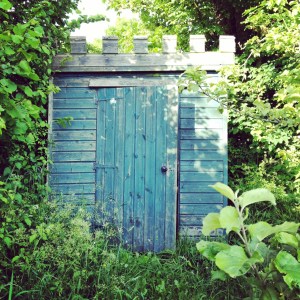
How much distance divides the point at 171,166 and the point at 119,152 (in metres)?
0.66

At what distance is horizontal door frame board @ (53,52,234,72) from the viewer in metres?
4.53

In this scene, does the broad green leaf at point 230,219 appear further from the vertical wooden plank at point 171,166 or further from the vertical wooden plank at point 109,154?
the vertical wooden plank at point 109,154

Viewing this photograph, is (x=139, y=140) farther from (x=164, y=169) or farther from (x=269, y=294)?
(x=269, y=294)

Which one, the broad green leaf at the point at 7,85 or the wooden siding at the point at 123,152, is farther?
the wooden siding at the point at 123,152

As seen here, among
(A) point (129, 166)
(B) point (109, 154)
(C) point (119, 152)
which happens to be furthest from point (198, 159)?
(B) point (109, 154)

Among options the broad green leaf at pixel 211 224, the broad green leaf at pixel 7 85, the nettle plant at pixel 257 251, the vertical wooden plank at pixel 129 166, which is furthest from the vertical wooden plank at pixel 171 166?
the broad green leaf at pixel 211 224

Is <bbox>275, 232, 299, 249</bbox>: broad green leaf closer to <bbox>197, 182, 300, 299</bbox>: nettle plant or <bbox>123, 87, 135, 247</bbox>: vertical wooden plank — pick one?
<bbox>197, 182, 300, 299</bbox>: nettle plant

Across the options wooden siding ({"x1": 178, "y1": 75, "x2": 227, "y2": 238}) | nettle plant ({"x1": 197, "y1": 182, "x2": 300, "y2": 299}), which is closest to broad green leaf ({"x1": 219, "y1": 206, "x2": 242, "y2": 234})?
nettle plant ({"x1": 197, "y1": 182, "x2": 300, "y2": 299})

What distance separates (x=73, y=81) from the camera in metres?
4.57

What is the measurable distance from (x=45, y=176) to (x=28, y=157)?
602 mm

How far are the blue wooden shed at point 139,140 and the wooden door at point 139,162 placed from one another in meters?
0.01

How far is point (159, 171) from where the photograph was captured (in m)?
4.41

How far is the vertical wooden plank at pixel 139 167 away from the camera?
4.39 metres

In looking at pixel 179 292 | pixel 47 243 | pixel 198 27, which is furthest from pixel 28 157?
pixel 198 27
